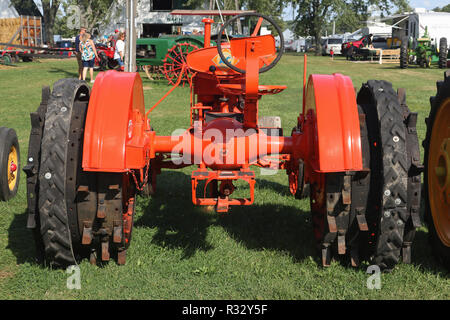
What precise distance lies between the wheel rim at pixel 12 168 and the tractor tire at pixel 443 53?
2083cm

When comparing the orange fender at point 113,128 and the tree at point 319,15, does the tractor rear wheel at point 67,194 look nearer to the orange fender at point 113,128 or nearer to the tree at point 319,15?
the orange fender at point 113,128

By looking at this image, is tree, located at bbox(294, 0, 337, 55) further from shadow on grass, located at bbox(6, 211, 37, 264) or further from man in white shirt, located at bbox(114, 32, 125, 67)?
shadow on grass, located at bbox(6, 211, 37, 264)

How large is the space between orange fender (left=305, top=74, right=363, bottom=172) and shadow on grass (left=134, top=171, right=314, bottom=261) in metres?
0.93

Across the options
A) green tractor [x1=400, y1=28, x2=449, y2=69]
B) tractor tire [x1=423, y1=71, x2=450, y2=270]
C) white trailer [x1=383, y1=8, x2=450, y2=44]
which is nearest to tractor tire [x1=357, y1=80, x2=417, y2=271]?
tractor tire [x1=423, y1=71, x2=450, y2=270]

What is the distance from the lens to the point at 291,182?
5.02m

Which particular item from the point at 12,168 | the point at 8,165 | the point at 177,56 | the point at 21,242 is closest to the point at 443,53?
the point at 177,56

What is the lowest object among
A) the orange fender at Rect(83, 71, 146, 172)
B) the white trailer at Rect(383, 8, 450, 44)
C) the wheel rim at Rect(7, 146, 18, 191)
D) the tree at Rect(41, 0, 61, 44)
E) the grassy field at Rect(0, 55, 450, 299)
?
the grassy field at Rect(0, 55, 450, 299)

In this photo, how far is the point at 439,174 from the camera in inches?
132

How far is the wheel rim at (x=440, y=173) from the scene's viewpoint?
3277 millimetres

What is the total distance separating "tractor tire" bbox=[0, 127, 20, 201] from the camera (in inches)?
196

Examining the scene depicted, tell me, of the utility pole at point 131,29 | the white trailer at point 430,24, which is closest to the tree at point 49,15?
the white trailer at point 430,24

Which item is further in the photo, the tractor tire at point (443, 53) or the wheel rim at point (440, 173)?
the tractor tire at point (443, 53)

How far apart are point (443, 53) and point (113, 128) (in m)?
22.9

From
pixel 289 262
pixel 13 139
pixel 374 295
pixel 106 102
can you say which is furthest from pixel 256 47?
pixel 13 139
